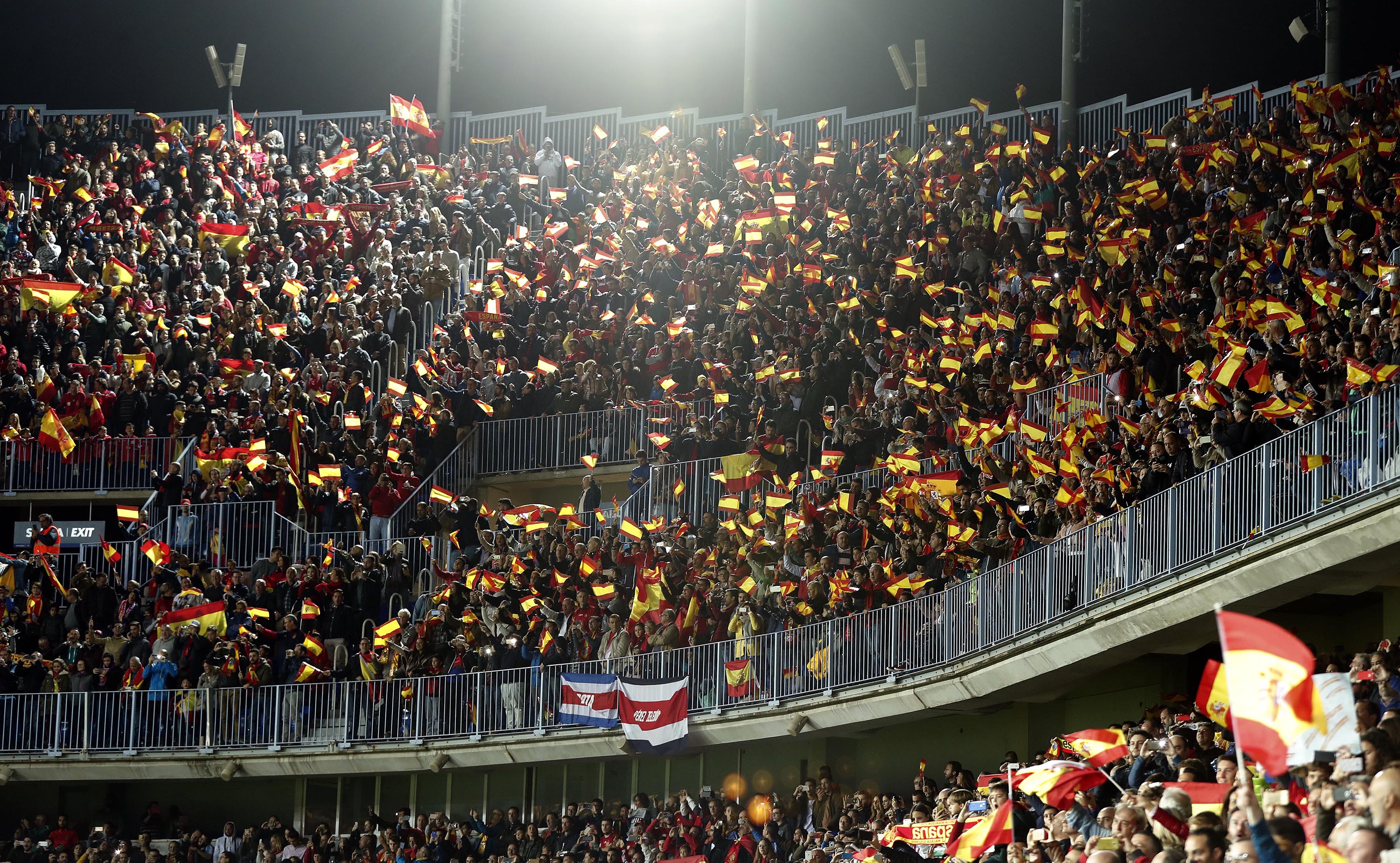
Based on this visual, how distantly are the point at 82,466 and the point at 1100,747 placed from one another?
869 inches

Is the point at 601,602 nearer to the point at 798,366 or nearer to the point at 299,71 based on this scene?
the point at 798,366

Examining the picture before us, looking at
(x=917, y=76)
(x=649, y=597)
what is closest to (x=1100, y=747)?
(x=649, y=597)

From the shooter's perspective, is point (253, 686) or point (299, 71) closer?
point (253, 686)

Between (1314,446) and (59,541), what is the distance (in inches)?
839

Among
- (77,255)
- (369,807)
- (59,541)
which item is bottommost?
(369,807)

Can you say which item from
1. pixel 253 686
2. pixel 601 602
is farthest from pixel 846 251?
pixel 253 686

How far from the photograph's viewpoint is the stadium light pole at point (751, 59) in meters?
38.0

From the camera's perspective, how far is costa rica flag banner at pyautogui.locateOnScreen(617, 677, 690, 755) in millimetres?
23609

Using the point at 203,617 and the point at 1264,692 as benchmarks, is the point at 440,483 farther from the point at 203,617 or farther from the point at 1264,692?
the point at 1264,692

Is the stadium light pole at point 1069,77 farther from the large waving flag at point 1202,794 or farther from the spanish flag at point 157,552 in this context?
the large waving flag at point 1202,794

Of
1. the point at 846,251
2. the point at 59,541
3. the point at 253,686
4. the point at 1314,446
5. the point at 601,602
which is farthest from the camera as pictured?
the point at 59,541

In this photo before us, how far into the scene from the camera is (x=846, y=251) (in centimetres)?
2888

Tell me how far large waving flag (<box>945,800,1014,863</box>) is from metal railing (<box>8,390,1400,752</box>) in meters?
4.00

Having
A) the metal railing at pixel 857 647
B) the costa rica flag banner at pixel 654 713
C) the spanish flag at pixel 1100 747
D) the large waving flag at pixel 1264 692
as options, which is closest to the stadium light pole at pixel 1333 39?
the metal railing at pixel 857 647
